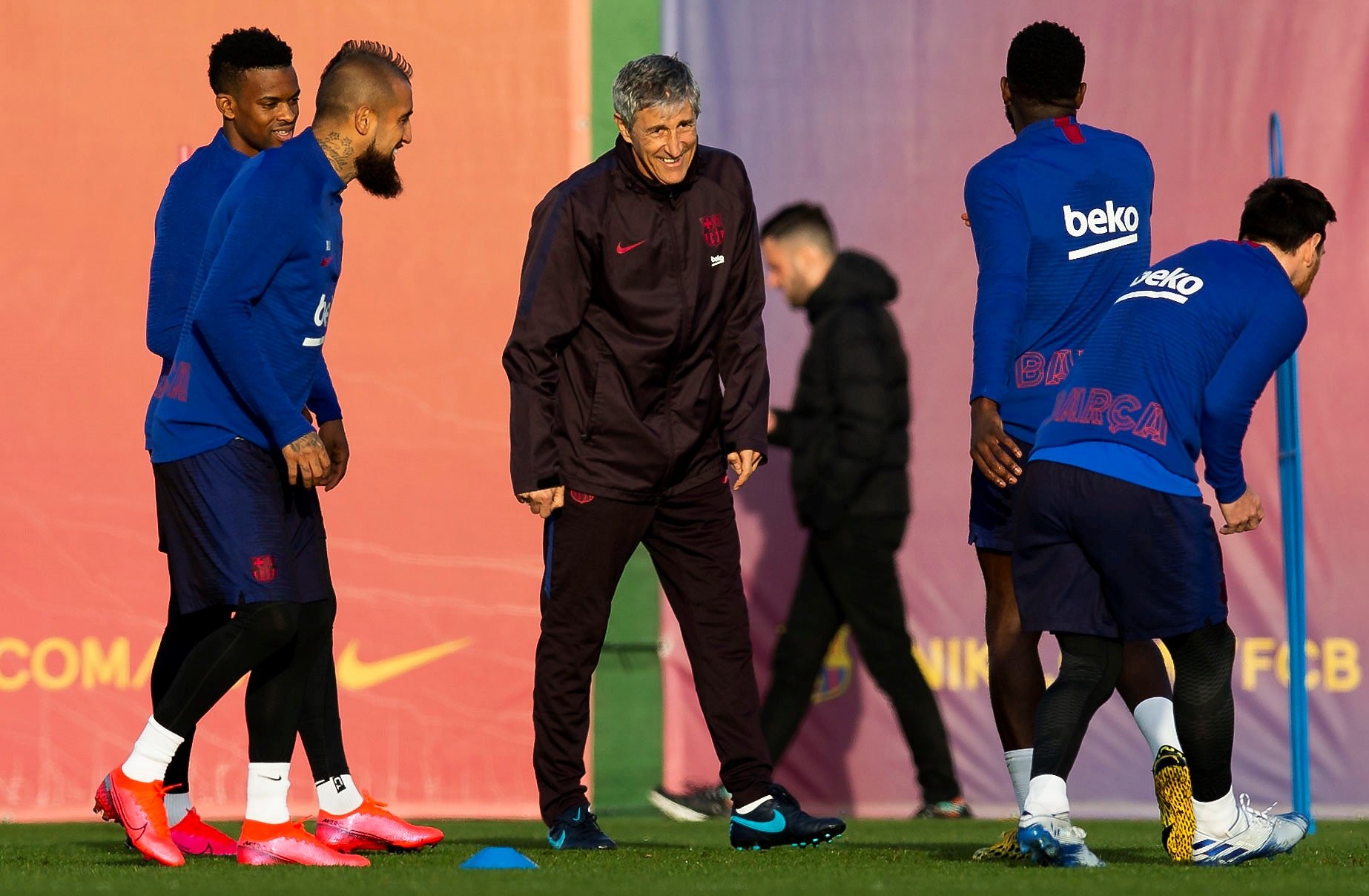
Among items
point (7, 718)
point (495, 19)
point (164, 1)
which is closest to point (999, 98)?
point (495, 19)

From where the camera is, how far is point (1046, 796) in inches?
151

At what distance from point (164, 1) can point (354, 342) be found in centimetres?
133

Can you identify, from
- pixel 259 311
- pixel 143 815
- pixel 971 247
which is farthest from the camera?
pixel 971 247

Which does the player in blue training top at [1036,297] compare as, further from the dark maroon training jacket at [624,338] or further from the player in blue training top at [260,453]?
the player in blue training top at [260,453]

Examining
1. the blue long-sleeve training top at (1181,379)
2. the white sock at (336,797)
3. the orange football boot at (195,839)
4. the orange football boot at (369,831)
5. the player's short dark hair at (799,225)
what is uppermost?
the player's short dark hair at (799,225)

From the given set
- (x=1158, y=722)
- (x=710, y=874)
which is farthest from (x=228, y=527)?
(x=1158, y=722)

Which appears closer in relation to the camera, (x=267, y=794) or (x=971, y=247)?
(x=267, y=794)

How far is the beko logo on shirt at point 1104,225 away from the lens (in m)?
4.23

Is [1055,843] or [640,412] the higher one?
[640,412]

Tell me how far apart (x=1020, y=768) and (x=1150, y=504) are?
774 millimetres

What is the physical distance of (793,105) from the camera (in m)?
6.62

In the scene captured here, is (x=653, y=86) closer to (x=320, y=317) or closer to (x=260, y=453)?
(x=320, y=317)

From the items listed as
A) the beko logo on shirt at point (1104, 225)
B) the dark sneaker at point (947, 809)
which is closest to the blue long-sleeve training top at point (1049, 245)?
→ the beko logo on shirt at point (1104, 225)

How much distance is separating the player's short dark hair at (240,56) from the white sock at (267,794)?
1.72m
